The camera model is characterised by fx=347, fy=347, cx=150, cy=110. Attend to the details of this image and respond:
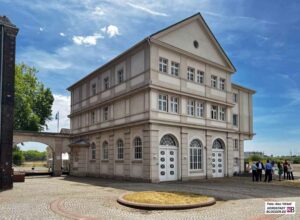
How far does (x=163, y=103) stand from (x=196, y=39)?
271 inches

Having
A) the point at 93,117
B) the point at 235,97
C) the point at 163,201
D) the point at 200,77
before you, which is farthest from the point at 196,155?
the point at 163,201

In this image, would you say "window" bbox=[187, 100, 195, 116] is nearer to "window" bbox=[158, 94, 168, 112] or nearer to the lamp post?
"window" bbox=[158, 94, 168, 112]

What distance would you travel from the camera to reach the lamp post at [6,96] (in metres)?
18.7

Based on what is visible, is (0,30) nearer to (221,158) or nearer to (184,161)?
(184,161)

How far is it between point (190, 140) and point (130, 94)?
5838mm

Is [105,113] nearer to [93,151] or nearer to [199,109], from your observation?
[93,151]

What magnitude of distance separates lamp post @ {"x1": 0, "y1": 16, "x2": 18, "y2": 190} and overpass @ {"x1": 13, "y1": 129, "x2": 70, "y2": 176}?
593 inches

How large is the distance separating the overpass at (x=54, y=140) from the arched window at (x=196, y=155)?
1514 cm

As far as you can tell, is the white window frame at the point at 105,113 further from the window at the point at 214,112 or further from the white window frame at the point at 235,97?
the white window frame at the point at 235,97

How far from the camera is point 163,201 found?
13.5 metres

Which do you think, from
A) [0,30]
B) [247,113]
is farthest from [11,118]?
[247,113]

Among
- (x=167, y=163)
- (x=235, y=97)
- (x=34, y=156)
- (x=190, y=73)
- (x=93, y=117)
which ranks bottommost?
(x=34, y=156)

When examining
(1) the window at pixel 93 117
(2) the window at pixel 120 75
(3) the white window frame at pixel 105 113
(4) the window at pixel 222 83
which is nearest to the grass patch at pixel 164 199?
(2) the window at pixel 120 75

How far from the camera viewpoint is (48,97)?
50375 mm
